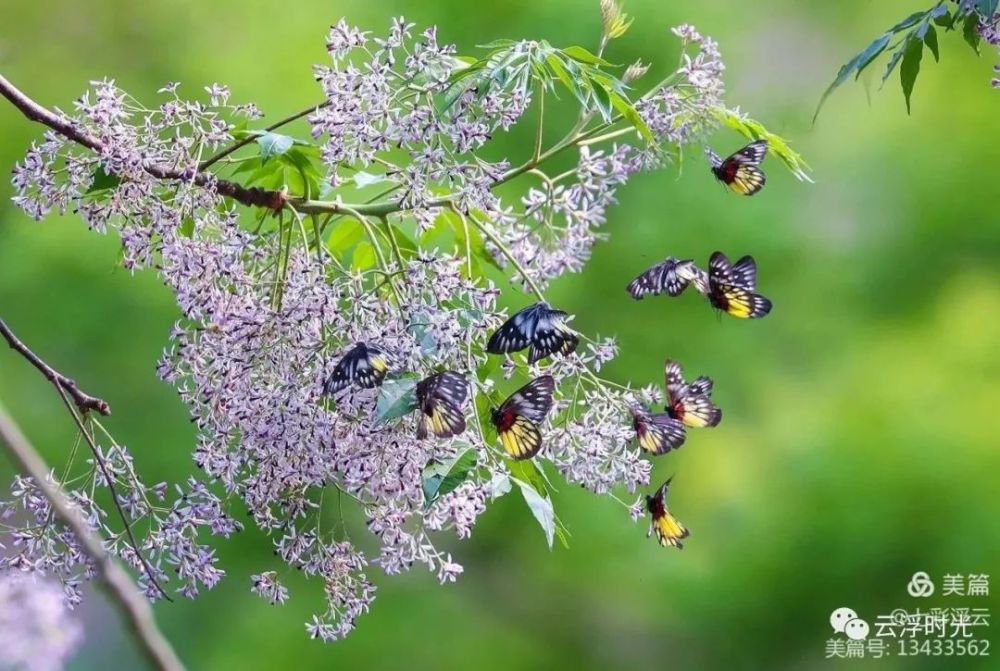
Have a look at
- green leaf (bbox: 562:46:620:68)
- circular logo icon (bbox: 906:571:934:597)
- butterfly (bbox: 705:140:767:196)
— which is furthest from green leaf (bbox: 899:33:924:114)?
circular logo icon (bbox: 906:571:934:597)

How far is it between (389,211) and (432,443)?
7.2 inches

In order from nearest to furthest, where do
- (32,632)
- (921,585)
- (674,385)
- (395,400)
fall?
1. (32,632)
2. (395,400)
3. (674,385)
4. (921,585)

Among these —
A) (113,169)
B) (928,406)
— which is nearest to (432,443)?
(113,169)

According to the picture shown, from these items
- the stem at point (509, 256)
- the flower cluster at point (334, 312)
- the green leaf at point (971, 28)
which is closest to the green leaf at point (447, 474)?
the flower cluster at point (334, 312)

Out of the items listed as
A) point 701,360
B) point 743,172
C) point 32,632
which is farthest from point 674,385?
point 701,360

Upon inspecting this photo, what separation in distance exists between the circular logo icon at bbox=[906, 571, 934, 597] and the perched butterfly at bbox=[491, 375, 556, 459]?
1.65 meters

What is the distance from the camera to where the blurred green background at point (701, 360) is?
2139mm

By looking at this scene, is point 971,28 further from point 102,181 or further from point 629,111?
point 102,181

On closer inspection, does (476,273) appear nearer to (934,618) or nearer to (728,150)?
(728,150)

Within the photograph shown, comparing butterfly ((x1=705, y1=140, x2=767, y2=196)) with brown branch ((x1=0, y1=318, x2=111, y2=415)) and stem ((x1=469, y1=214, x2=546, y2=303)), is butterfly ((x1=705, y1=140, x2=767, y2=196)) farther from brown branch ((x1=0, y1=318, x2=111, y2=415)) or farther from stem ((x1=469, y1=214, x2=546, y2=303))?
brown branch ((x1=0, y1=318, x2=111, y2=415))

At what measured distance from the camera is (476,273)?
843 mm

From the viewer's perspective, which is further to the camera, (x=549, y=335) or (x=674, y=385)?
(x=674, y=385)

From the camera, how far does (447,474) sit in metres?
0.68

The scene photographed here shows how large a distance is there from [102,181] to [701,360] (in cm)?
161
